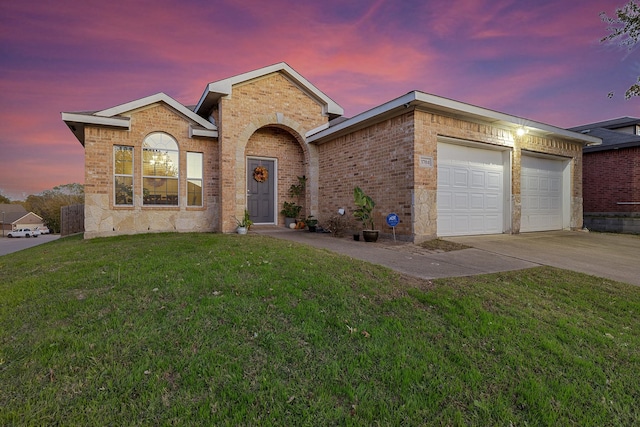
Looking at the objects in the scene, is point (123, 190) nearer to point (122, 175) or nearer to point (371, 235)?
point (122, 175)

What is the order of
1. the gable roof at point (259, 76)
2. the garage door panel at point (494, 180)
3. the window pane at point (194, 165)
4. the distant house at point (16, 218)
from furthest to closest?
the distant house at point (16, 218), the window pane at point (194, 165), the gable roof at point (259, 76), the garage door panel at point (494, 180)

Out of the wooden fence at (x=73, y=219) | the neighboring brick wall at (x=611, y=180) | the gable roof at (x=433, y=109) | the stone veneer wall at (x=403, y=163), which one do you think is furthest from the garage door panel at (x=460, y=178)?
the wooden fence at (x=73, y=219)

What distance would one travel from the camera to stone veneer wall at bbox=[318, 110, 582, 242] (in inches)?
281

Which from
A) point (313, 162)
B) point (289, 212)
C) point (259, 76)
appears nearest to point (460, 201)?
point (313, 162)

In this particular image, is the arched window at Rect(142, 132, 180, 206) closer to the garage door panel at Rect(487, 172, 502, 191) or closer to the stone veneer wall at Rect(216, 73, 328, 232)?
the stone veneer wall at Rect(216, 73, 328, 232)

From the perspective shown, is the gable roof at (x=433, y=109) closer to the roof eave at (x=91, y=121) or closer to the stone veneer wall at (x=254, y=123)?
the stone veneer wall at (x=254, y=123)

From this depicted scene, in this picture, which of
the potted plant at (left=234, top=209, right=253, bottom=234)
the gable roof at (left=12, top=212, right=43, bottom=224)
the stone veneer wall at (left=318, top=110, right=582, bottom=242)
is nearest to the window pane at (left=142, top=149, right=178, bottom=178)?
the potted plant at (left=234, top=209, right=253, bottom=234)

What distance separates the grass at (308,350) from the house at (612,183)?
35.0ft

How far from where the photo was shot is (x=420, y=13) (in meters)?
8.32

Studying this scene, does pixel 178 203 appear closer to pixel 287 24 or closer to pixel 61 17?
pixel 61 17

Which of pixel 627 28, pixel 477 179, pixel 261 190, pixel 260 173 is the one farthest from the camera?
pixel 261 190

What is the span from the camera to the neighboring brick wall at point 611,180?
39.9 feet

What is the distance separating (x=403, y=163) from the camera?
288 inches

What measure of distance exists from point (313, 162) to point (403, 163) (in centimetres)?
421
